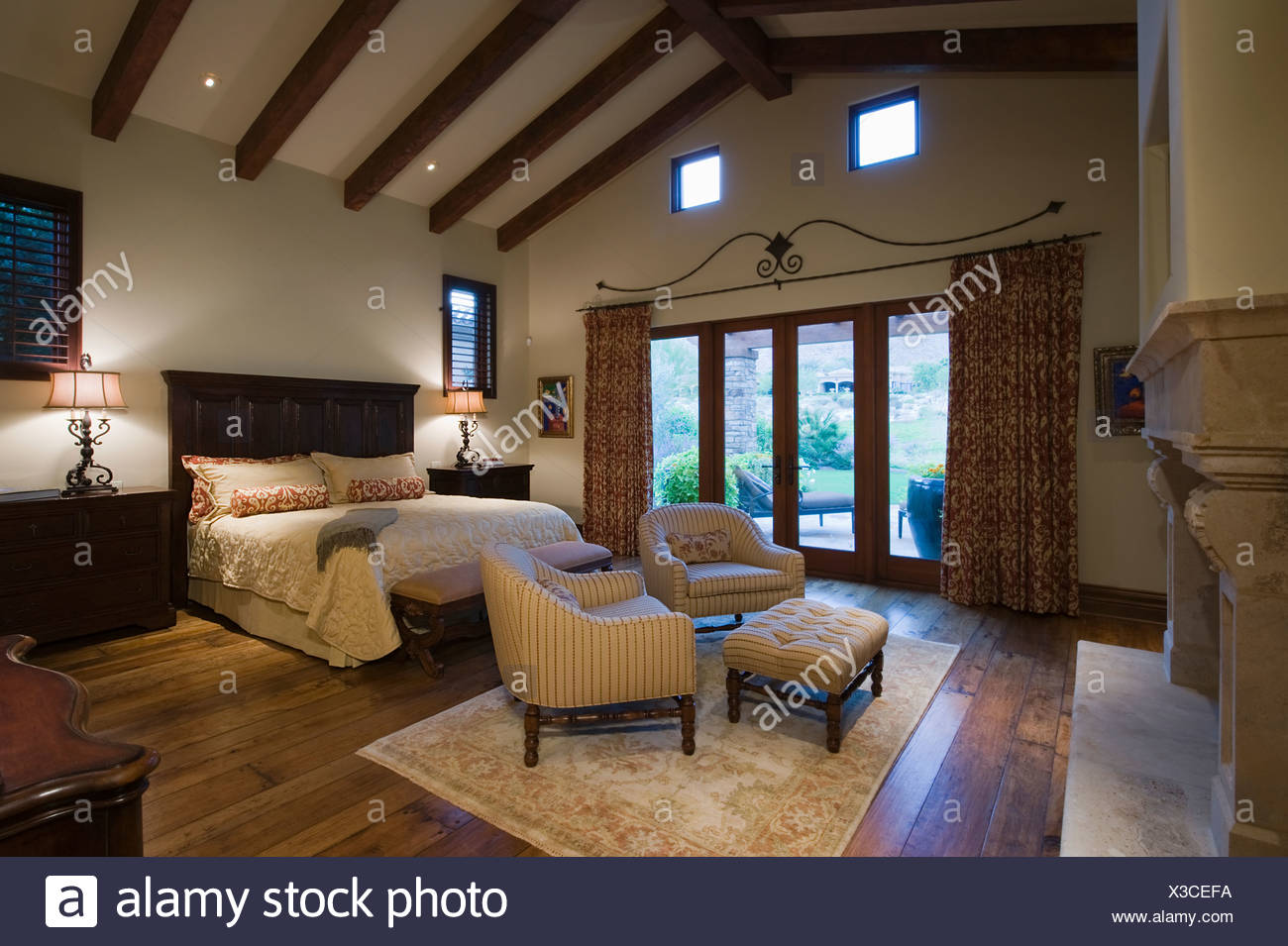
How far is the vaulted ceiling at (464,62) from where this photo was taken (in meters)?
4.00

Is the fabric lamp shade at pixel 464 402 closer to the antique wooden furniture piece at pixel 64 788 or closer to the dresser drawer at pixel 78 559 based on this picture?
the dresser drawer at pixel 78 559

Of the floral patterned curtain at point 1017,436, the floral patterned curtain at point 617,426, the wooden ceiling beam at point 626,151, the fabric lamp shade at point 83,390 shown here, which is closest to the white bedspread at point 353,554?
the fabric lamp shade at point 83,390

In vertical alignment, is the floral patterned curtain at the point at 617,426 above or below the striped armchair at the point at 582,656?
above

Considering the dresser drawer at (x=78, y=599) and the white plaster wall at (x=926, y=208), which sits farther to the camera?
the white plaster wall at (x=926, y=208)

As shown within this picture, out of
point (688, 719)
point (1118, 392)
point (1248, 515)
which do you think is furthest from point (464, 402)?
point (1248, 515)

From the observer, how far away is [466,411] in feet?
21.2

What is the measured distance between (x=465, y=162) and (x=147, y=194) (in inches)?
100.0

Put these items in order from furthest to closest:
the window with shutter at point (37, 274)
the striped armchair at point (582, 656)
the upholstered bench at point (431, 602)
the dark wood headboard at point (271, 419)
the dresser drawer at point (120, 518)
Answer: the dark wood headboard at point (271, 419), the window with shutter at point (37, 274), the dresser drawer at point (120, 518), the upholstered bench at point (431, 602), the striped armchair at point (582, 656)

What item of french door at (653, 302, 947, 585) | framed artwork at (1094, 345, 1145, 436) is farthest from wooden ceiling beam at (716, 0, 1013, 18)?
framed artwork at (1094, 345, 1145, 436)

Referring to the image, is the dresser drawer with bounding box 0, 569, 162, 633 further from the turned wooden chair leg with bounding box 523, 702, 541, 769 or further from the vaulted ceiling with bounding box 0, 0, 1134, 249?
the turned wooden chair leg with bounding box 523, 702, 541, 769

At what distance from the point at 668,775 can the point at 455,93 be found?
497 centimetres

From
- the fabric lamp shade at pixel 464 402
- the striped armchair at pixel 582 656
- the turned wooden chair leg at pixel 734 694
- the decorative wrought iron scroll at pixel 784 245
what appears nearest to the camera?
the striped armchair at pixel 582 656

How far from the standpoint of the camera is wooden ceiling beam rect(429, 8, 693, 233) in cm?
507

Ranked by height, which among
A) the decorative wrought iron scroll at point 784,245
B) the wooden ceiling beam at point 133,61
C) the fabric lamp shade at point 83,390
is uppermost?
the wooden ceiling beam at point 133,61
